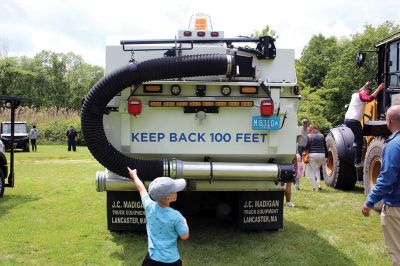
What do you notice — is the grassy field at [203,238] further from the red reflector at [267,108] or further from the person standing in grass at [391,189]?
the red reflector at [267,108]

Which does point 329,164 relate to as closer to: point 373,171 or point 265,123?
point 373,171

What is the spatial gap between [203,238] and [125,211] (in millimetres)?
1181

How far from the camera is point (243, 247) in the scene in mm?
6109

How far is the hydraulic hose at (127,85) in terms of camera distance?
5.02 meters

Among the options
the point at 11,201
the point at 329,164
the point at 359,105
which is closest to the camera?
the point at 359,105

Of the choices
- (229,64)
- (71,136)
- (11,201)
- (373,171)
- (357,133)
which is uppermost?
(229,64)

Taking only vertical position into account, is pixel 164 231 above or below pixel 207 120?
below

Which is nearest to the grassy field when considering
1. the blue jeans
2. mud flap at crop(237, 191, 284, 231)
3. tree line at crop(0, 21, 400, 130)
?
mud flap at crop(237, 191, 284, 231)

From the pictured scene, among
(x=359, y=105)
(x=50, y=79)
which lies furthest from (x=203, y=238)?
(x=50, y=79)

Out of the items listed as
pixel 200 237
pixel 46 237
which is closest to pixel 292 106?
pixel 200 237

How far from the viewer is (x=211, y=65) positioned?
16.6ft

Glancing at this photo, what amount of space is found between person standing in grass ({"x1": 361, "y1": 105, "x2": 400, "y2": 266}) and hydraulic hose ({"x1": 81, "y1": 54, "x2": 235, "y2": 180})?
1834mm

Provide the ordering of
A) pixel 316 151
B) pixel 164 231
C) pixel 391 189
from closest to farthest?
pixel 164 231
pixel 391 189
pixel 316 151

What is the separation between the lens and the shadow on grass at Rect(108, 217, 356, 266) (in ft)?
18.3
